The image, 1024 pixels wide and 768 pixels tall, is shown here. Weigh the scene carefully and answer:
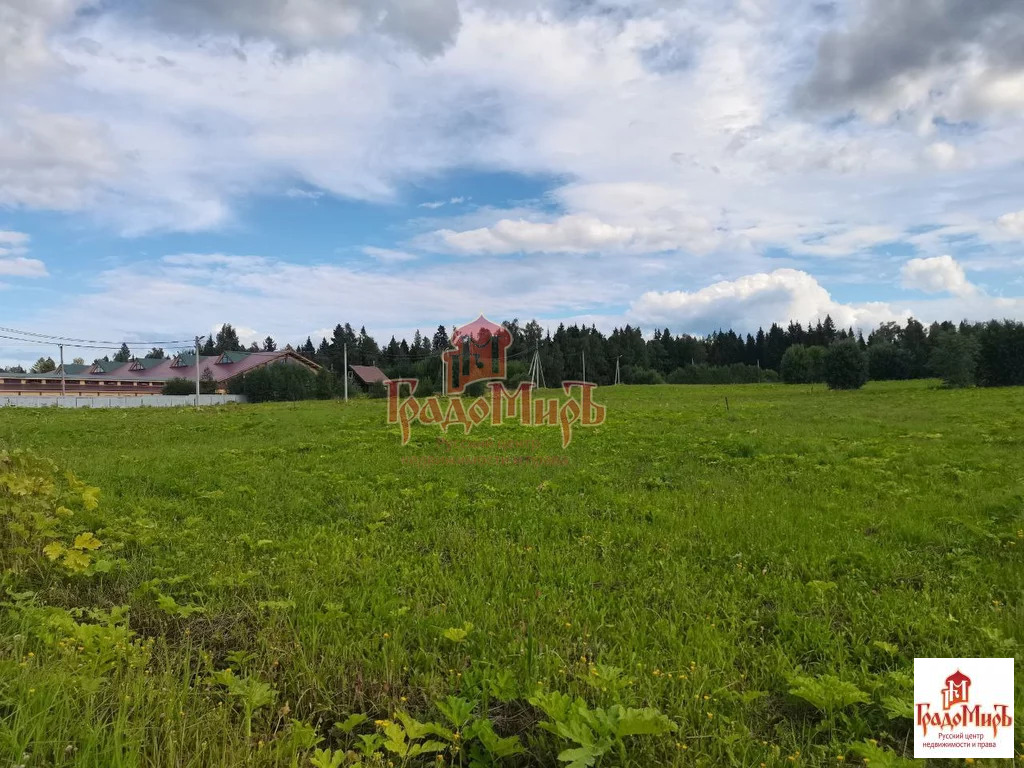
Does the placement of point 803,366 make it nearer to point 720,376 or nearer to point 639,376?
point 639,376

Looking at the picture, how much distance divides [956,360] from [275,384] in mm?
53165

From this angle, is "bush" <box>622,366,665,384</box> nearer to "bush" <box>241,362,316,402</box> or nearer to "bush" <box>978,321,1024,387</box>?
"bush" <box>978,321,1024,387</box>

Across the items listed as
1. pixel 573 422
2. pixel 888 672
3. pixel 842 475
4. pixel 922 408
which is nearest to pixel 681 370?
pixel 922 408

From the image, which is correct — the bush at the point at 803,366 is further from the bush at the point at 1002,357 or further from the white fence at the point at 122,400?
the white fence at the point at 122,400

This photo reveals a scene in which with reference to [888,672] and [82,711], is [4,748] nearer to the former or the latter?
[82,711]

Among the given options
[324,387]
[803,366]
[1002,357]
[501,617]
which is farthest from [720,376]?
[501,617]

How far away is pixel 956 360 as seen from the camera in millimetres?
37125

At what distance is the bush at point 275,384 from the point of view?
5103 centimetres

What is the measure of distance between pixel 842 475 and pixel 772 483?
1215 mm

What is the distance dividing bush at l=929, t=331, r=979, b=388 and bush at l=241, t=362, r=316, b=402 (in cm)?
5043

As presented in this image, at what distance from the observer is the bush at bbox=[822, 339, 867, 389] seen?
44.1 metres

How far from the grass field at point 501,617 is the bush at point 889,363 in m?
67.1

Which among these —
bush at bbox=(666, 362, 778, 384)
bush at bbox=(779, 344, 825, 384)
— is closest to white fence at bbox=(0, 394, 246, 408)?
bush at bbox=(779, 344, 825, 384)

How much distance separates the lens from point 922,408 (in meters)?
21.8
